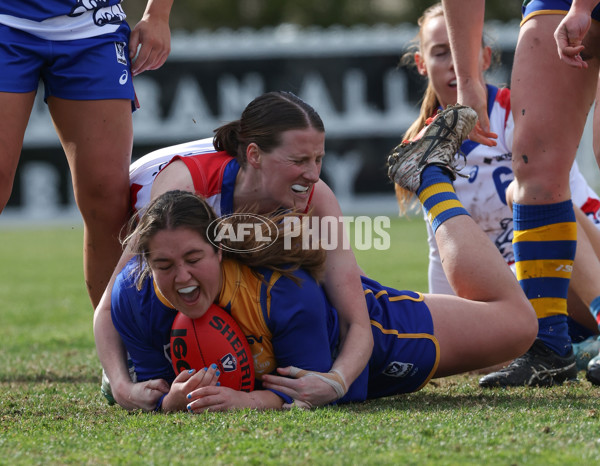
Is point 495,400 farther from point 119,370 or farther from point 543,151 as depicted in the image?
point 119,370

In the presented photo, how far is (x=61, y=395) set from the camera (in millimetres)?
3432

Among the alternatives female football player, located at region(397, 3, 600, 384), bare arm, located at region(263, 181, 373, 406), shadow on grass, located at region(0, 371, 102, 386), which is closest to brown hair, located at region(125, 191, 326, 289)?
bare arm, located at region(263, 181, 373, 406)

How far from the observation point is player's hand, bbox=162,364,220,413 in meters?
2.80

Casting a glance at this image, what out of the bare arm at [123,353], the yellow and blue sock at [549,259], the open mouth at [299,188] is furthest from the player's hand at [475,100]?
the bare arm at [123,353]

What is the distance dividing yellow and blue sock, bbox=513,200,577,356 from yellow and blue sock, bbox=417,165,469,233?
0.25m

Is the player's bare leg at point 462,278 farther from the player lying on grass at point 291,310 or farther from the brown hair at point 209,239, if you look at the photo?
the brown hair at point 209,239

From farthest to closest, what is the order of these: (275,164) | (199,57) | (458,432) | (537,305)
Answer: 1. (199,57)
2. (537,305)
3. (275,164)
4. (458,432)

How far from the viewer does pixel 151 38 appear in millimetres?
3721

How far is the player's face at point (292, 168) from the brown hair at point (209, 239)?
20cm

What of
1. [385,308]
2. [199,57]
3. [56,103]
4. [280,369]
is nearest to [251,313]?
[280,369]

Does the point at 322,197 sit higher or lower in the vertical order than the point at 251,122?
lower

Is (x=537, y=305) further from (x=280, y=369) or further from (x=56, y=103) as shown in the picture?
(x=56, y=103)

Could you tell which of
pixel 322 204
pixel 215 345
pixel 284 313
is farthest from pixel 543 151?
pixel 215 345

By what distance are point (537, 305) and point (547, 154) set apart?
1.97 feet
